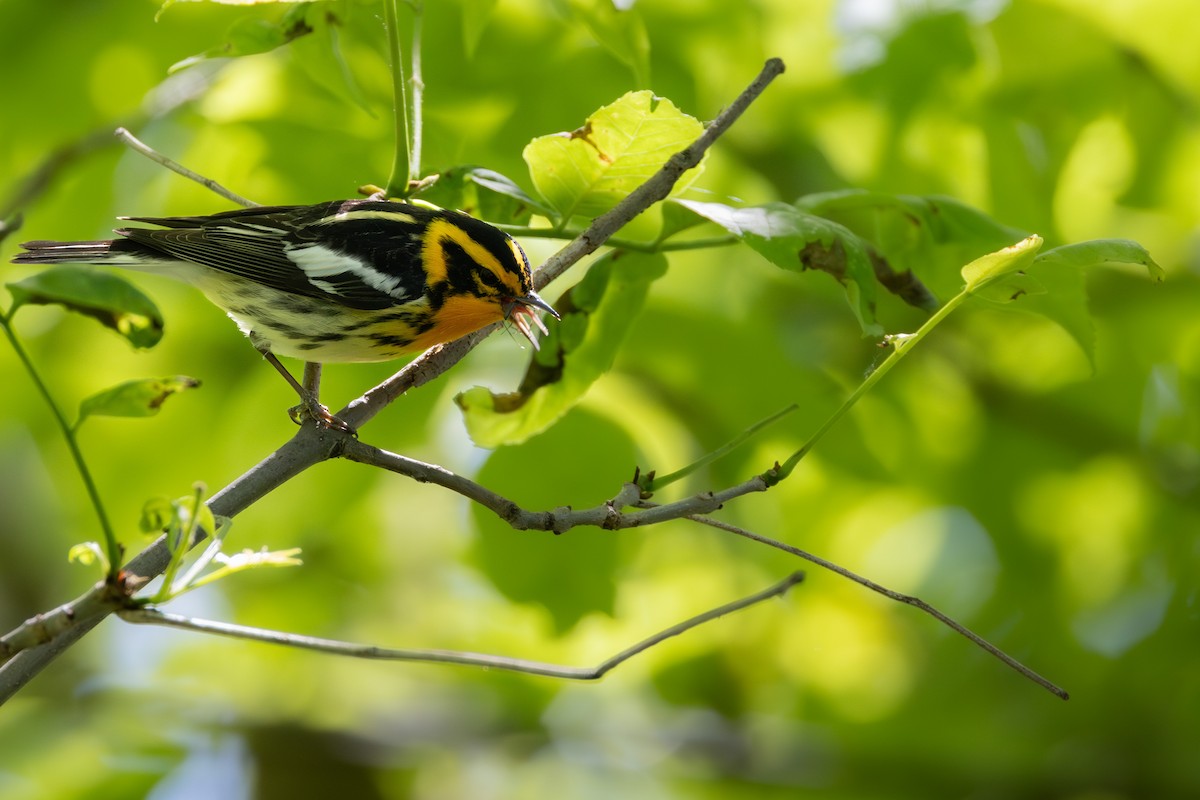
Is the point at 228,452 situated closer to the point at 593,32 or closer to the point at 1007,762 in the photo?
the point at 593,32

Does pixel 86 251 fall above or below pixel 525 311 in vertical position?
above

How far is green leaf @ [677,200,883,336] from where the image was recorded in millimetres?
1857

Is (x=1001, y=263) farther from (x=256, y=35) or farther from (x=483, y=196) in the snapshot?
(x=256, y=35)

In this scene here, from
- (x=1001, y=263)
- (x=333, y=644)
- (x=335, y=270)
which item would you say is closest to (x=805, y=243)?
(x=1001, y=263)

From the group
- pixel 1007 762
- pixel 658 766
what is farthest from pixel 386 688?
pixel 1007 762

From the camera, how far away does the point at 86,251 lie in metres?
2.95

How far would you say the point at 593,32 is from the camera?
2240mm

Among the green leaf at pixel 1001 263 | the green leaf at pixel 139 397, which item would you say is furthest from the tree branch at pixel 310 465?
the green leaf at pixel 1001 263

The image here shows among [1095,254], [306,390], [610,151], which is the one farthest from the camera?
[306,390]

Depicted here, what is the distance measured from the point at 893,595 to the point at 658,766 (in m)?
2.48

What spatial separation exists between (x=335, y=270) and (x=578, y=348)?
1.03 meters

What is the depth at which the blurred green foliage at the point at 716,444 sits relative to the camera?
3.00 metres

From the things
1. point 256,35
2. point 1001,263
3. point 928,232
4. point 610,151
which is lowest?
point 1001,263

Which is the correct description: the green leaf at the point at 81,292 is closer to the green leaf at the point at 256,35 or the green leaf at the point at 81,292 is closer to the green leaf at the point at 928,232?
the green leaf at the point at 256,35
